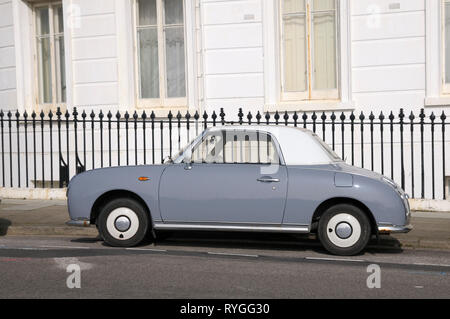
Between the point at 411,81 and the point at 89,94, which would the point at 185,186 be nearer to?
the point at 411,81

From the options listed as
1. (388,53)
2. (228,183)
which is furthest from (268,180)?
(388,53)

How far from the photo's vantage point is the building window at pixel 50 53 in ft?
51.9

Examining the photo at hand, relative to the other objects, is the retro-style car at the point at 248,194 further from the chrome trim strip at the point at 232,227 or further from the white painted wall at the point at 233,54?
the white painted wall at the point at 233,54

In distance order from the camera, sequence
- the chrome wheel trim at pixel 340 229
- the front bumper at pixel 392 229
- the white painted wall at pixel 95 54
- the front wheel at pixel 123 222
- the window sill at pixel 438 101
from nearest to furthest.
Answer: the front bumper at pixel 392 229, the chrome wheel trim at pixel 340 229, the front wheel at pixel 123 222, the window sill at pixel 438 101, the white painted wall at pixel 95 54

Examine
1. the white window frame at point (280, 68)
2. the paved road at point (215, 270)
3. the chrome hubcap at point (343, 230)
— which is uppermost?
the white window frame at point (280, 68)

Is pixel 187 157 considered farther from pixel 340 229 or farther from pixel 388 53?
pixel 388 53

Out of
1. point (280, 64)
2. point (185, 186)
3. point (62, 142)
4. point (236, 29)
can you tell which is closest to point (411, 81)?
point (280, 64)

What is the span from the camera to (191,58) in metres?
14.6

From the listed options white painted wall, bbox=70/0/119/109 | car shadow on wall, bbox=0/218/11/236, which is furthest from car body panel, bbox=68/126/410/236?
white painted wall, bbox=70/0/119/109

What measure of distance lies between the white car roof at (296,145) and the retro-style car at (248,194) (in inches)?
0.5

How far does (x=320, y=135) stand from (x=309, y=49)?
1814 millimetres

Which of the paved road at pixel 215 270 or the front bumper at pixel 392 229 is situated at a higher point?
the front bumper at pixel 392 229

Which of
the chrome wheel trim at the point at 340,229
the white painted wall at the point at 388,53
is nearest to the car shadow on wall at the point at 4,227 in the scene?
the chrome wheel trim at the point at 340,229

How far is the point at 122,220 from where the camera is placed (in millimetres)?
8352
